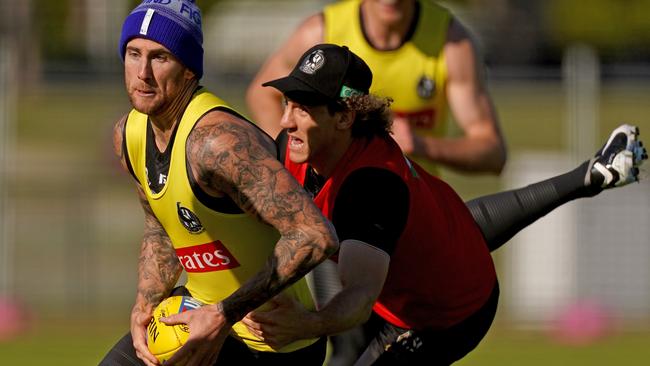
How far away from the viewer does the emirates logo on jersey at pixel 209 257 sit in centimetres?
548

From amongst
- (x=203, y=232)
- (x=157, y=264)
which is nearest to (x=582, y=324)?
(x=157, y=264)

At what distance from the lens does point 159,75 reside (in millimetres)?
5383

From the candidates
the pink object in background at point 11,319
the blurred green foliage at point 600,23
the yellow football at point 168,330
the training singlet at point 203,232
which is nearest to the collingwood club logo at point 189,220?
the training singlet at point 203,232

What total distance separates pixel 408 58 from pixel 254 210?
290 cm

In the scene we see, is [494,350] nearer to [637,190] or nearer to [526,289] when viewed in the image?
[526,289]

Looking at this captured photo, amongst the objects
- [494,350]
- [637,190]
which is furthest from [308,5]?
[494,350]

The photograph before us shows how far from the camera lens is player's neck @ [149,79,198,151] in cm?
541

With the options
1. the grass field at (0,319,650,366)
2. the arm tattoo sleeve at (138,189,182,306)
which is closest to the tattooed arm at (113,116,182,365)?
the arm tattoo sleeve at (138,189,182,306)

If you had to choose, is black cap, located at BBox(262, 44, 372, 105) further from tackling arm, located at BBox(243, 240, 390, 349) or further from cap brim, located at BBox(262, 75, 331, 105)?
tackling arm, located at BBox(243, 240, 390, 349)

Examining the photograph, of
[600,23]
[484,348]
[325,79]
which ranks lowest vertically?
[600,23]

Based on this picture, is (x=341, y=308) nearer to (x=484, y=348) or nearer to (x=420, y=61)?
(x=420, y=61)

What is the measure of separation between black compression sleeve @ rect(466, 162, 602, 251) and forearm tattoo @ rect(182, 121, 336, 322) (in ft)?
7.21

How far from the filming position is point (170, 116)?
17.8ft

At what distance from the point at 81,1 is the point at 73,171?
10.8 metres
